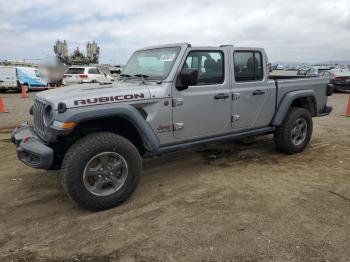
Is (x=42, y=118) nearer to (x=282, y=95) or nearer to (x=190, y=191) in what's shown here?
(x=190, y=191)

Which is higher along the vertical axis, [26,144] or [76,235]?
[26,144]

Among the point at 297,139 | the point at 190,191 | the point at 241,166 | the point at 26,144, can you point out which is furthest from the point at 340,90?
the point at 26,144

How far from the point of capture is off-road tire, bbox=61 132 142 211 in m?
3.87

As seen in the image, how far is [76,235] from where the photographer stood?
3.60 metres

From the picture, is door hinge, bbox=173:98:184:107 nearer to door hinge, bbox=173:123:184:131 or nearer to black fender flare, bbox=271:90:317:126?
door hinge, bbox=173:123:184:131

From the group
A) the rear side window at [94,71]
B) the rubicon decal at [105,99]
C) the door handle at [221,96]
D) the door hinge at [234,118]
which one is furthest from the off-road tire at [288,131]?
the rear side window at [94,71]

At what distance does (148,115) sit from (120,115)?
1.46 ft

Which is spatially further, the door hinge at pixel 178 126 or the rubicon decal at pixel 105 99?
the door hinge at pixel 178 126

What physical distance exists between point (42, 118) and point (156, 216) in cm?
176

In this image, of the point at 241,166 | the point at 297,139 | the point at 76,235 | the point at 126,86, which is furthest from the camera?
the point at 297,139

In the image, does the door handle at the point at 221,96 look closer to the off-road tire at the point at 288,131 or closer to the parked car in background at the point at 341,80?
the off-road tire at the point at 288,131

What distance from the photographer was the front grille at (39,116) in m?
4.26

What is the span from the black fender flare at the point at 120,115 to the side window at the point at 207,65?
41.8 inches

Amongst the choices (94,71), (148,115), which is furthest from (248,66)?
(94,71)
